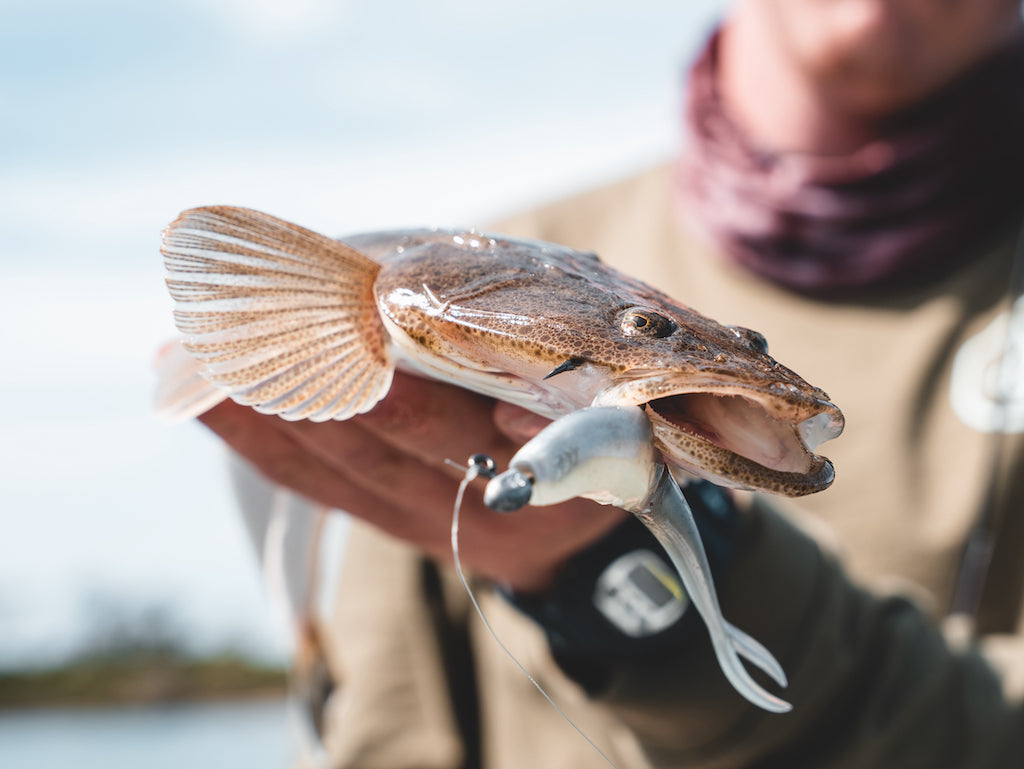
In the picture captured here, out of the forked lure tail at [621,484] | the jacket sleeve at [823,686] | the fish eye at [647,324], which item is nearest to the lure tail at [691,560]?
the forked lure tail at [621,484]

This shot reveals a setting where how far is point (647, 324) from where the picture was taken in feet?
3.06

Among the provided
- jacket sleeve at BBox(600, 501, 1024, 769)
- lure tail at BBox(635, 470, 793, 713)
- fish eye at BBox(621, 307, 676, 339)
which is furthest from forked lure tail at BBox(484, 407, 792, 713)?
jacket sleeve at BBox(600, 501, 1024, 769)

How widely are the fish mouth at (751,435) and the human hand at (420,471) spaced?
332mm

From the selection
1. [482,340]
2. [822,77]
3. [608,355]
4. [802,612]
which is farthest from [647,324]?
[822,77]

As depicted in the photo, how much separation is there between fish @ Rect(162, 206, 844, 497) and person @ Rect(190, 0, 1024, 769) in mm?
258

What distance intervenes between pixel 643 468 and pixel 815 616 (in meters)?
1.02

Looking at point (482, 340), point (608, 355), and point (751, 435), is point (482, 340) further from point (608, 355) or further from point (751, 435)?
point (751, 435)

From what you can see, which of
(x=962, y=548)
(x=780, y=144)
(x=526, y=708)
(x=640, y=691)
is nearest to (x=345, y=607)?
(x=526, y=708)

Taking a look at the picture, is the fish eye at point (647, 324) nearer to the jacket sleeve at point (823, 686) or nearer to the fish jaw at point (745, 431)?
the fish jaw at point (745, 431)

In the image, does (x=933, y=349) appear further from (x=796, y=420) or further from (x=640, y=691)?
(x=796, y=420)

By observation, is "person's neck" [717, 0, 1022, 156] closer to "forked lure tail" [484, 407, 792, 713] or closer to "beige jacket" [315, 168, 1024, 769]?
"beige jacket" [315, 168, 1024, 769]

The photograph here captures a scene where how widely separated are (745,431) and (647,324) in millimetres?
143

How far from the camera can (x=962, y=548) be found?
7.11ft

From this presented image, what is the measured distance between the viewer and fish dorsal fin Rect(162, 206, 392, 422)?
3.57ft
